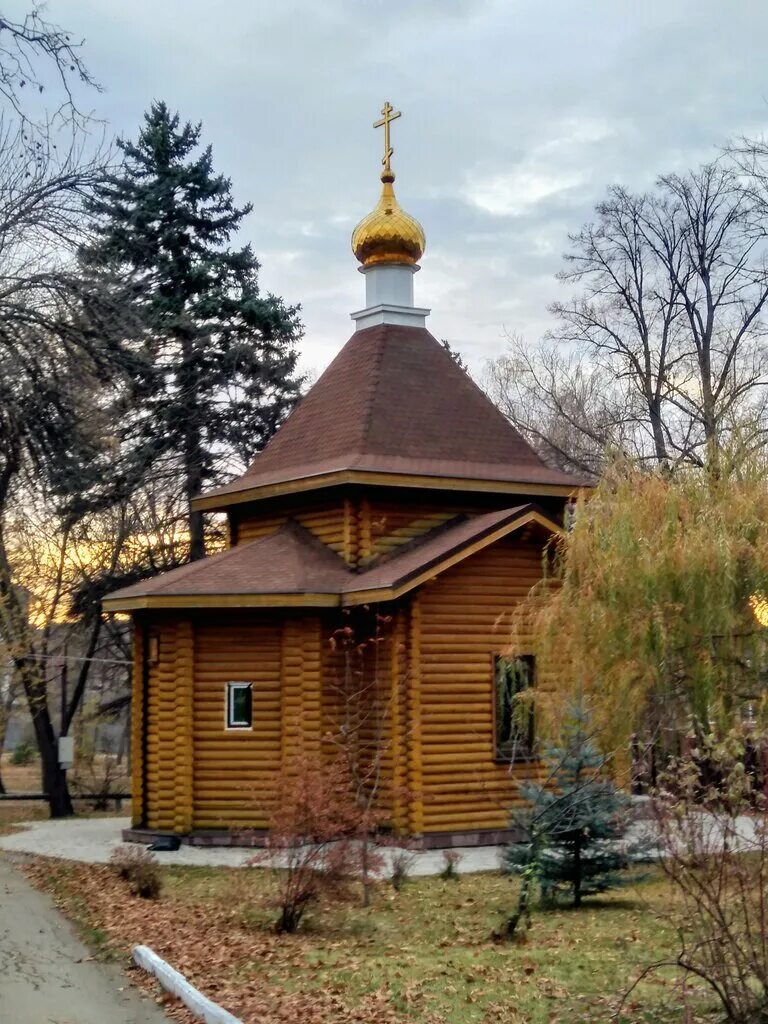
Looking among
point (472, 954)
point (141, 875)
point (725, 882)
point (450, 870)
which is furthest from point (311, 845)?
point (725, 882)

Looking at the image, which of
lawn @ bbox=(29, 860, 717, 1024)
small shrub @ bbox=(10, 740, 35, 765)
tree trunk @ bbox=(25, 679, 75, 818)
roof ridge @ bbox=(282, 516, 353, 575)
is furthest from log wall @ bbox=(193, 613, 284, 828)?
small shrub @ bbox=(10, 740, 35, 765)

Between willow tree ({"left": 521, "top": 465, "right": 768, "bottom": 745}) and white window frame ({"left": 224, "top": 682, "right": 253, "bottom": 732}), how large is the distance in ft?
19.4

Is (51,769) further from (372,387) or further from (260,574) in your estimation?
(372,387)

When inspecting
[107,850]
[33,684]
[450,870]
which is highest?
[33,684]

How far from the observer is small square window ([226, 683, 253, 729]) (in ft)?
54.6

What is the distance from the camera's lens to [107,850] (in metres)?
16.4

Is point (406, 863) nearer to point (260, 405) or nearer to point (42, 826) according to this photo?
point (42, 826)

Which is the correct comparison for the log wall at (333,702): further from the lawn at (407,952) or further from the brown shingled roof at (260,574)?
the lawn at (407,952)

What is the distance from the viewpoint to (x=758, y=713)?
10305mm

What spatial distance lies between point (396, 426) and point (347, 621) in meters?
3.23

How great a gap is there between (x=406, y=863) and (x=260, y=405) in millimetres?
17164

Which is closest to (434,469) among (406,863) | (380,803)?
(380,803)

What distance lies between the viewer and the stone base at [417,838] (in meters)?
15.8

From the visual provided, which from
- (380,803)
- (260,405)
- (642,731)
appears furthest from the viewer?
(260,405)
